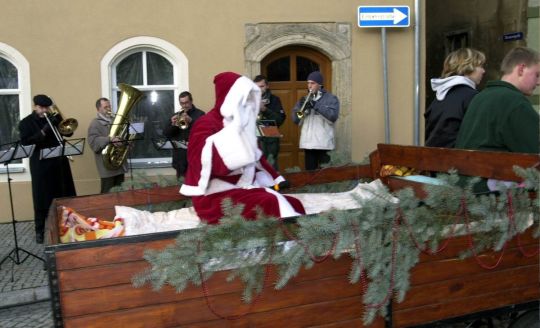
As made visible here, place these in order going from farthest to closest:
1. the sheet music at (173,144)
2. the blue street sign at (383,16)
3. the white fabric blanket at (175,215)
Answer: the blue street sign at (383,16) < the sheet music at (173,144) < the white fabric blanket at (175,215)

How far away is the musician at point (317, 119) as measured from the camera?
712cm

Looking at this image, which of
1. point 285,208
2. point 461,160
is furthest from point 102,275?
point 461,160

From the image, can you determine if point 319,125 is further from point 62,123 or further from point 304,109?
point 62,123

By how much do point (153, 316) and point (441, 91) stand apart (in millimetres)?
2844

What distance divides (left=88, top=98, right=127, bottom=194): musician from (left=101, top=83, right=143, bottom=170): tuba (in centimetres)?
6

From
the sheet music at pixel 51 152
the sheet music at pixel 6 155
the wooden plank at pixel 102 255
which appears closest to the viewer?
the wooden plank at pixel 102 255

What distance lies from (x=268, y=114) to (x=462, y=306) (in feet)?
15.5

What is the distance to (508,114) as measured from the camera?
10.6 feet

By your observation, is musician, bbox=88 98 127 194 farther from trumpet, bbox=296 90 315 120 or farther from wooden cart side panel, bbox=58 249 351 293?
wooden cart side panel, bbox=58 249 351 293

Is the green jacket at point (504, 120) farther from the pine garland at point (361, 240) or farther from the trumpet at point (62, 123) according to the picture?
the trumpet at point (62, 123)

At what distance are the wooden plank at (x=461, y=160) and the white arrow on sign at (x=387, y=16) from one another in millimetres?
4084

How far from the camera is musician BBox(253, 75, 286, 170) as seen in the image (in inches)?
273

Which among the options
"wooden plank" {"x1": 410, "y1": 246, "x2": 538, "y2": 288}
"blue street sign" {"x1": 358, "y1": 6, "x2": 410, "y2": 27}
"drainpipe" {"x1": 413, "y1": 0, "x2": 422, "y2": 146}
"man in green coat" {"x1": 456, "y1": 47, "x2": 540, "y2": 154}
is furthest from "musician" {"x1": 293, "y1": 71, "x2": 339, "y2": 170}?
"wooden plank" {"x1": 410, "y1": 246, "x2": 538, "y2": 288}

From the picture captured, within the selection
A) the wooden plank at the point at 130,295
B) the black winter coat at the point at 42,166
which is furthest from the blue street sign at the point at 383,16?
the wooden plank at the point at 130,295
